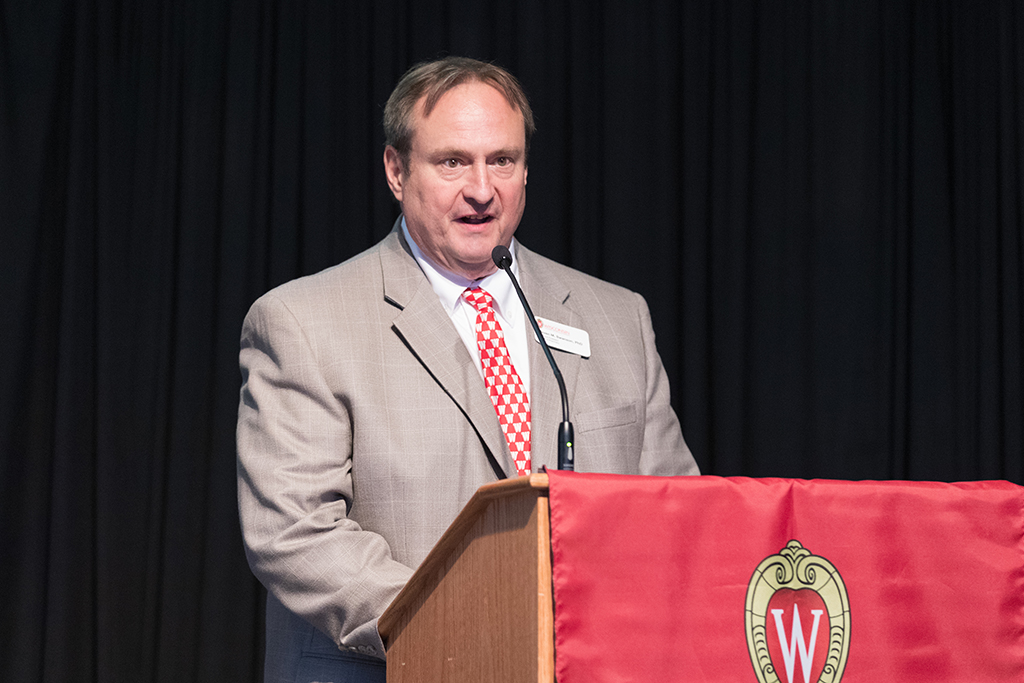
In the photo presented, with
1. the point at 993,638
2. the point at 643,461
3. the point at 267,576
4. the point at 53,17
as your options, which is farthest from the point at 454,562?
the point at 53,17

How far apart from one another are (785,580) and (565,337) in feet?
3.26

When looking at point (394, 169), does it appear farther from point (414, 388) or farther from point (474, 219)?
point (414, 388)

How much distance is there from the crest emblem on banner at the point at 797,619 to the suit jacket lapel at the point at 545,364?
0.67 meters

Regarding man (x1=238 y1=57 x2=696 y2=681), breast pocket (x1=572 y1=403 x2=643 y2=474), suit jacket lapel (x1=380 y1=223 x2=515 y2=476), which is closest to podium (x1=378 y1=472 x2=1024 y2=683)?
man (x1=238 y1=57 x2=696 y2=681)

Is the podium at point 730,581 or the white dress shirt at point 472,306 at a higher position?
the white dress shirt at point 472,306

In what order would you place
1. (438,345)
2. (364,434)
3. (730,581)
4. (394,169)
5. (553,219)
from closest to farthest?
1. (730,581)
2. (364,434)
3. (438,345)
4. (394,169)
5. (553,219)

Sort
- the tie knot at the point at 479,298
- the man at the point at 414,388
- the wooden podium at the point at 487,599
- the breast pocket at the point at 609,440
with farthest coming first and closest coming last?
the tie knot at the point at 479,298
the breast pocket at the point at 609,440
the man at the point at 414,388
the wooden podium at the point at 487,599

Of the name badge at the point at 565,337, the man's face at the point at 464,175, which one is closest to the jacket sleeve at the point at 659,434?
the name badge at the point at 565,337

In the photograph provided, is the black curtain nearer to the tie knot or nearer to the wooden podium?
the tie knot

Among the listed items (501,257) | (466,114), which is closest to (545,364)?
(501,257)

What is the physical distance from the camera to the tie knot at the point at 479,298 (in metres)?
2.11

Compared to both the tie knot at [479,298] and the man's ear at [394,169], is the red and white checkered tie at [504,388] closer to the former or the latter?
the tie knot at [479,298]

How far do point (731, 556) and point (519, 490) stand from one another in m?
0.26

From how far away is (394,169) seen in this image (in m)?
2.21
